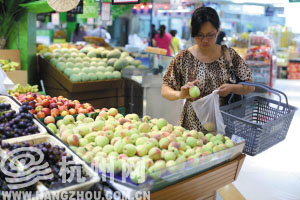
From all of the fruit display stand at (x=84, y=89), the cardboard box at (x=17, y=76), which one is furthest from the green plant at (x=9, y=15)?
the cardboard box at (x=17, y=76)

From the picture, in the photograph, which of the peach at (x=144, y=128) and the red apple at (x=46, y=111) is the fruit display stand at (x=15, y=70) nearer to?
the red apple at (x=46, y=111)

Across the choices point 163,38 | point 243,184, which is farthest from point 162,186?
point 163,38

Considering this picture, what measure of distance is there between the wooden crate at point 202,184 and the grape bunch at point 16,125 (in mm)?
948

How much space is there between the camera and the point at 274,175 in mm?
4070

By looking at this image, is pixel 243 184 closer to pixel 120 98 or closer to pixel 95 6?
pixel 120 98

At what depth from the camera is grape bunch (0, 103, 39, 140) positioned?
193 cm

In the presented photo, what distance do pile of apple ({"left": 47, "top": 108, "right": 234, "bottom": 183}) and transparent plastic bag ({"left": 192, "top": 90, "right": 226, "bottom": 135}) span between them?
0.54 ft

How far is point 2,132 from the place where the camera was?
6.27 ft

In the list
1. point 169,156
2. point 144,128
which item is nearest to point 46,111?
point 144,128

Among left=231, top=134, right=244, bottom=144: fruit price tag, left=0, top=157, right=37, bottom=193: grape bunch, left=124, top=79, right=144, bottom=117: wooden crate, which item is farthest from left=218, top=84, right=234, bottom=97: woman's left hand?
left=124, top=79, right=144, bottom=117: wooden crate

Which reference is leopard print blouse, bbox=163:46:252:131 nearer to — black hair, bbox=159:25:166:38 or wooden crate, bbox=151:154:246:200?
wooden crate, bbox=151:154:246:200

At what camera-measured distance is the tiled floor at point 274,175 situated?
3.55m

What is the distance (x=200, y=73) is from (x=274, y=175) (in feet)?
7.36

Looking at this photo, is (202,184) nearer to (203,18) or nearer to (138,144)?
(138,144)
